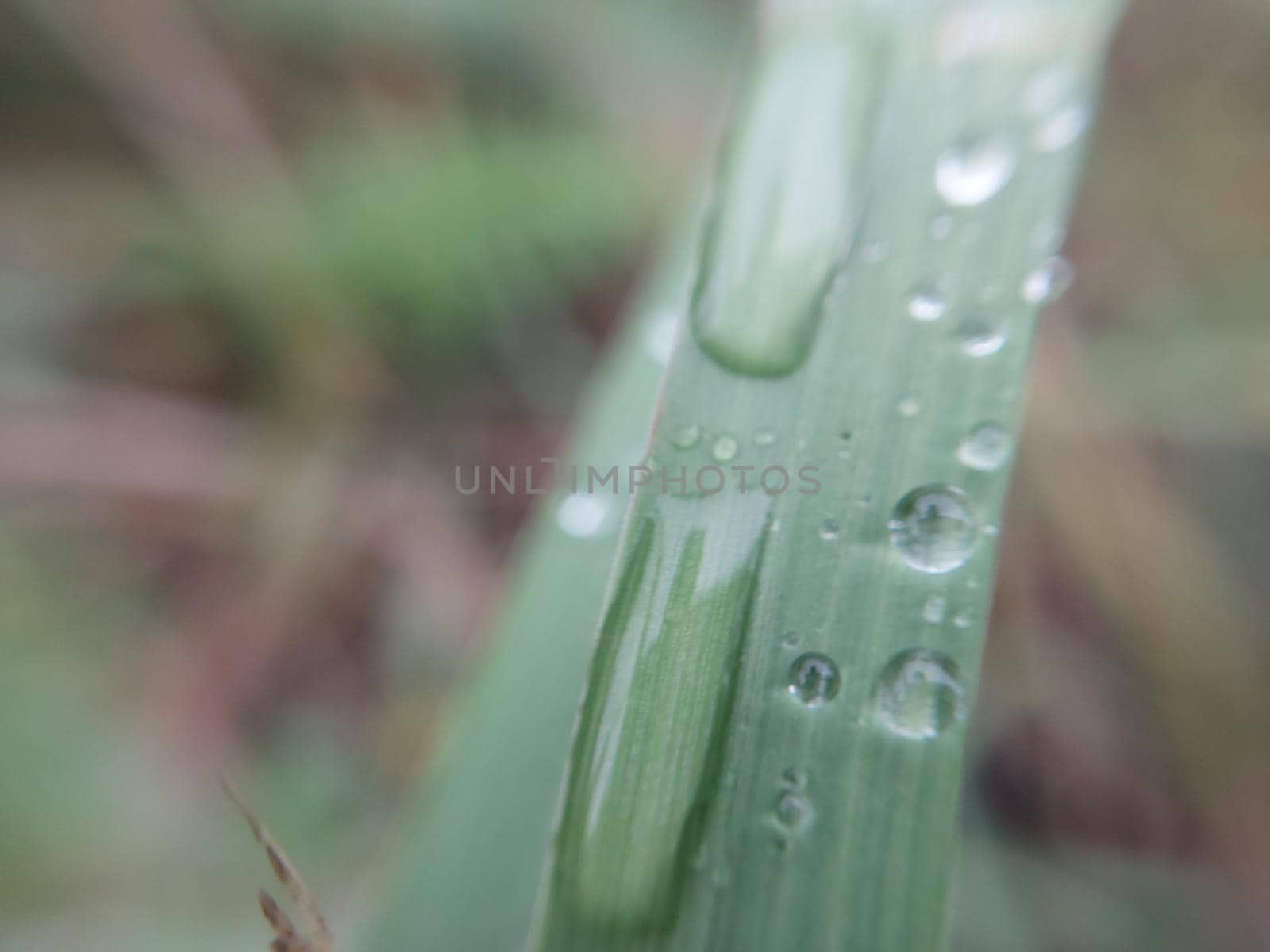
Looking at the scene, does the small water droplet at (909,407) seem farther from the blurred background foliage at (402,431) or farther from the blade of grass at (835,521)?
the blurred background foliage at (402,431)

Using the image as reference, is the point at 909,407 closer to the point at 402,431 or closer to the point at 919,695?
the point at 919,695

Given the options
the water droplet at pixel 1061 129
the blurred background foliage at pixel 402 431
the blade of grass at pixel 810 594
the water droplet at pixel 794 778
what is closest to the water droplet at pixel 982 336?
the blade of grass at pixel 810 594

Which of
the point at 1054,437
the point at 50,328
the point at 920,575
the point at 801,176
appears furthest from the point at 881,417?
the point at 50,328

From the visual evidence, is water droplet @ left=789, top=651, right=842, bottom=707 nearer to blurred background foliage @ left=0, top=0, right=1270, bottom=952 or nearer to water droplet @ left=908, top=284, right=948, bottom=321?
water droplet @ left=908, top=284, right=948, bottom=321

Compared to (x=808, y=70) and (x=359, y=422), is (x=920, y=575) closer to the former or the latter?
(x=808, y=70)

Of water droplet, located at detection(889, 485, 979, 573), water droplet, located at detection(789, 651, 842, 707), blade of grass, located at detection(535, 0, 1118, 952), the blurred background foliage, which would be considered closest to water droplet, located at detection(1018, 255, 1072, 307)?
blade of grass, located at detection(535, 0, 1118, 952)
